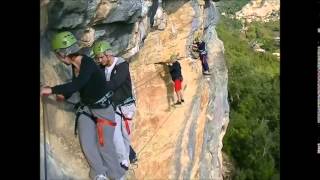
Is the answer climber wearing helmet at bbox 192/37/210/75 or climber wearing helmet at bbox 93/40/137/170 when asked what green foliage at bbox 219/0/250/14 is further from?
climber wearing helmet at bbox 93/40/137/170

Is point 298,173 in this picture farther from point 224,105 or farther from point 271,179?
point 224,105

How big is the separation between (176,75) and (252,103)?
1.82 feet

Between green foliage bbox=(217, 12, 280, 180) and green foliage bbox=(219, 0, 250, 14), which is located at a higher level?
green foliage bbox=(219, 0, 250, 14)

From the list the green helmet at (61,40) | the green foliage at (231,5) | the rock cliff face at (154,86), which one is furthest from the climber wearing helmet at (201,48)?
the green helmet at (61,40)

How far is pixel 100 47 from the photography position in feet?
13.2

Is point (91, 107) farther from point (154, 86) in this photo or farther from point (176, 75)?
point (176, 75)

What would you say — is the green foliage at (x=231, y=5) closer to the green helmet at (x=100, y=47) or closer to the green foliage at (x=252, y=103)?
the green foliage at (x=252, y=103)

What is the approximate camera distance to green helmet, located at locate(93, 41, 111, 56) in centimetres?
400

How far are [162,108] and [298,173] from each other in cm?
98

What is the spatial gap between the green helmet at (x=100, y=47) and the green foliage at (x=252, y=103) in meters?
0.79

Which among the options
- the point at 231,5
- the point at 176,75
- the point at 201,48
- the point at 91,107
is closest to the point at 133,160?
the point at 91,107

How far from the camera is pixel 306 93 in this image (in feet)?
13.4

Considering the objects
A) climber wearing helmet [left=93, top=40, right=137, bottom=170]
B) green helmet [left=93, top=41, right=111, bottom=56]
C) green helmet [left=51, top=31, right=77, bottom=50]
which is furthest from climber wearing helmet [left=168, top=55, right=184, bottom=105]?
green helmet [left=51, top=31, right=77, bottom=50]

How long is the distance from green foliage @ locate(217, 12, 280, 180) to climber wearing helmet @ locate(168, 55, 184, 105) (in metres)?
0.35
